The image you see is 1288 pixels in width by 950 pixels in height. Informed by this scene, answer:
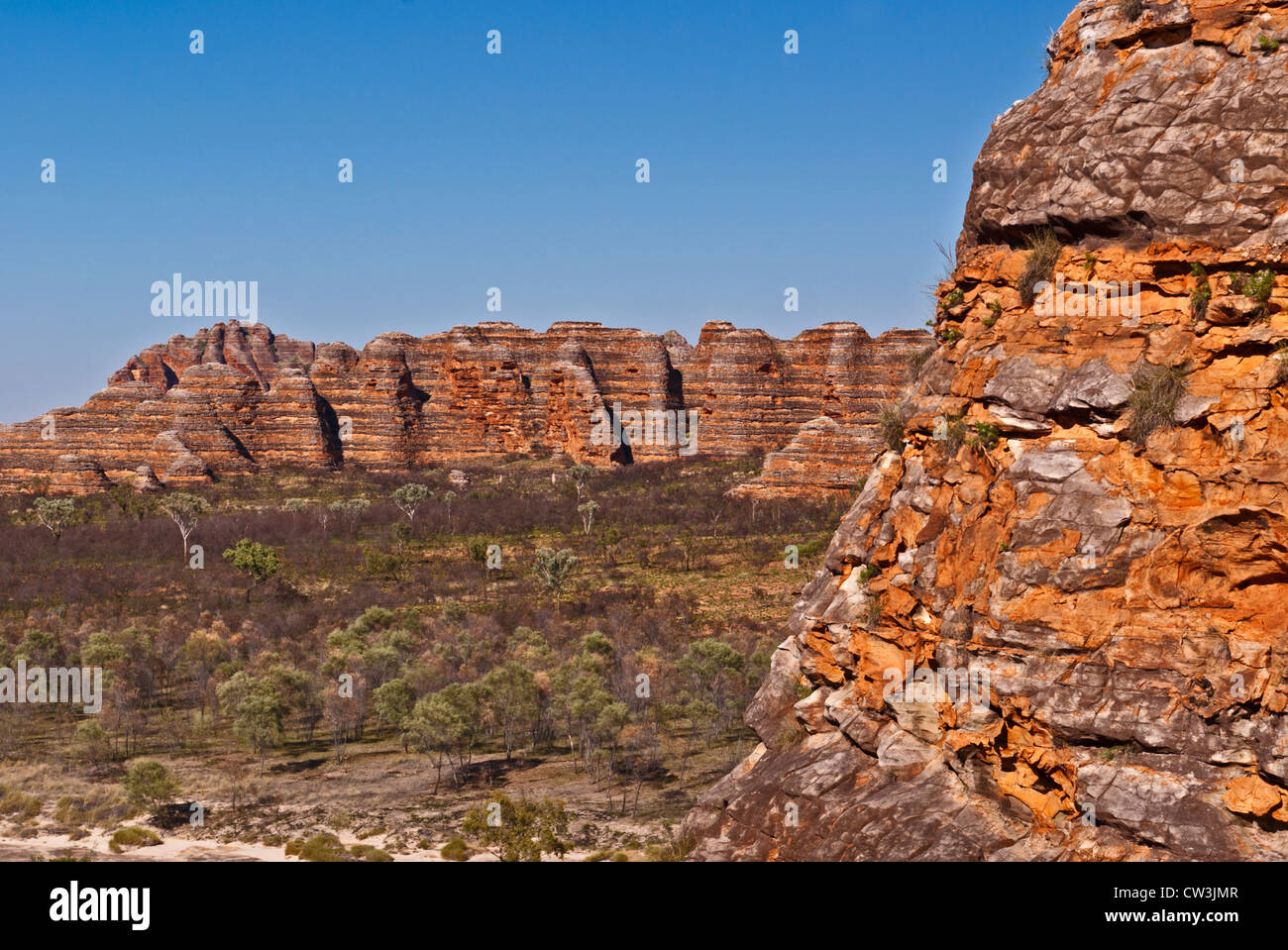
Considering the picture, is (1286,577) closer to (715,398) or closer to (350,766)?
(350,766)

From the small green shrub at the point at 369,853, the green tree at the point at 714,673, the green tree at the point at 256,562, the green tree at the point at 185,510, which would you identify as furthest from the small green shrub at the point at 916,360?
the green tree at the point at 185,510

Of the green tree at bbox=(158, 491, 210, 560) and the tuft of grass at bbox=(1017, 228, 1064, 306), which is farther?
the green tree at bbox=(158, 491, 210, 560)

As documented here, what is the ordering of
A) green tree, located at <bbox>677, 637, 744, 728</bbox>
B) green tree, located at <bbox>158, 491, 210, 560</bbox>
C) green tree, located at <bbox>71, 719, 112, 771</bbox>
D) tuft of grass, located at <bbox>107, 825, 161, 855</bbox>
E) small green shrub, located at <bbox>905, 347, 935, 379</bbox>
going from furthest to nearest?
green tree, located at <bbox>158, 491, 210, 560</bbox> < green tree, located at <bbox>677, 637, 744, 728</bbox> < green tree, located at <bbox>71, 719, 112, 771</bbox> < tuft of grass, located at <bbox>107, 825, 161, 855</bbox> < small green shrub, located at <bbox>905, 347, 935, 379</bbox>

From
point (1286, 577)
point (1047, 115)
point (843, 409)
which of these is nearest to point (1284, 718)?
point (1286, 577)

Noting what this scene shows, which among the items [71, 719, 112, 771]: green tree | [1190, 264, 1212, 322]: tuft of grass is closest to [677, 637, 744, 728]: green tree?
[71, 719, 112, 771]: green tree

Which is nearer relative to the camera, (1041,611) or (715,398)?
(1041,611)

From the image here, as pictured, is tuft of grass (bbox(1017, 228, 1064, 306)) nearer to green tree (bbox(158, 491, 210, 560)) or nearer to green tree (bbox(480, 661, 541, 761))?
green tree (bbox(480, 661, 541, 761))
